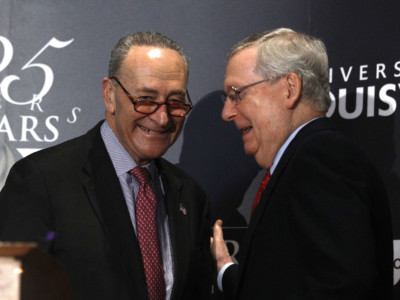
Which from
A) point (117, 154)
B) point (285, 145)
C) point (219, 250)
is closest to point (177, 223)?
point (219, 250)

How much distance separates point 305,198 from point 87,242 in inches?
30.7

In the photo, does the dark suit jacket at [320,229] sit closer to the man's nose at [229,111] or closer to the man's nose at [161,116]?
the man's nose at [229,111]

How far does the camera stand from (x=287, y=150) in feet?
6.11

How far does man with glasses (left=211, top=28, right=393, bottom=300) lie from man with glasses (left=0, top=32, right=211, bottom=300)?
0.75 feet

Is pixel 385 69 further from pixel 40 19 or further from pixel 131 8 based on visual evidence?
pixel 40 19

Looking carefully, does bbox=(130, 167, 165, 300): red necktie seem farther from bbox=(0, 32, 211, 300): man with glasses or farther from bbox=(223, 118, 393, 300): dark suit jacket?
bbox=(223, 118, 393, 300): dark suit jacket

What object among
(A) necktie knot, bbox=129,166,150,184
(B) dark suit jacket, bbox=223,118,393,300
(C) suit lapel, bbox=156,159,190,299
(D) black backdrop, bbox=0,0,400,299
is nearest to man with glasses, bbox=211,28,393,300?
(B) dark suit jacket, bbox=223,118,393,300

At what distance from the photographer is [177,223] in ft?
7.58

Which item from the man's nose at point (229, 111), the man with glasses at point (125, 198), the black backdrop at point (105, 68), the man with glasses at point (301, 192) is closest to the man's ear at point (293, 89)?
the man with glasses at point (301, 192)

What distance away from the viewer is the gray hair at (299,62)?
6.66ft

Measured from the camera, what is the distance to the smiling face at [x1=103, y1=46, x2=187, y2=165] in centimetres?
221

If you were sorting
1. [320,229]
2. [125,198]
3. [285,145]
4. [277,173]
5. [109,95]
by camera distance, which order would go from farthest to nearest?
[109,95] < [125,198] < [285,145] < [277,173] < [320,229]

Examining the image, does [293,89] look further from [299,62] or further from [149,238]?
[149,238]

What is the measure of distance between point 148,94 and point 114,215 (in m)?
0.45
